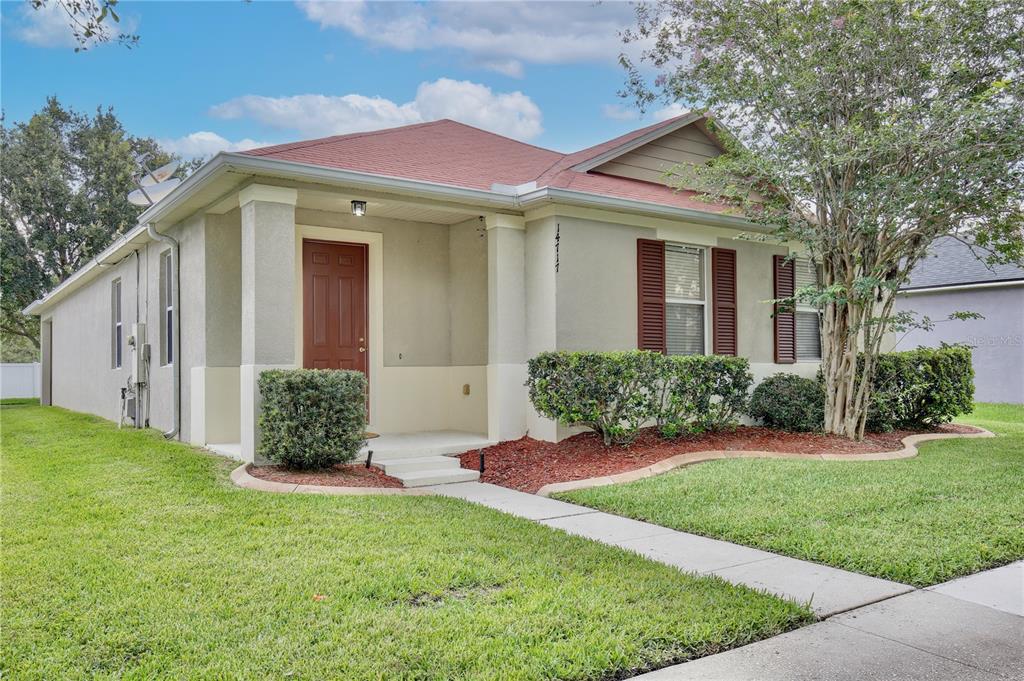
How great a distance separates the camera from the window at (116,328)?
537 inches

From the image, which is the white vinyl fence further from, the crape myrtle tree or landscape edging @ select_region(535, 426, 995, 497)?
the crape myrtle tree

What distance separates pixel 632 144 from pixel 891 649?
8194mm

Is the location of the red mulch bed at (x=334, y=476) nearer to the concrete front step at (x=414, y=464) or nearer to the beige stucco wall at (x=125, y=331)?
the concrete front step at (x=414, y=464)

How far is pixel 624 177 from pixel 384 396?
456 cm

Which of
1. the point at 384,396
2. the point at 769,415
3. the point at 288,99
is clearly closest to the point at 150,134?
the point at 288,99

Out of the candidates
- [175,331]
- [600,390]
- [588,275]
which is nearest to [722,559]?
[600,390]

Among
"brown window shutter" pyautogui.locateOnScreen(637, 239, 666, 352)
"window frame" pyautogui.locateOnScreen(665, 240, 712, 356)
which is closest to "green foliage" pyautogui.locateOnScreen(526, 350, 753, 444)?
"brown window shutter" pyautogui.locateOnScreen(637, 239, 666, 352)

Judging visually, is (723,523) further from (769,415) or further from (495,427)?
(769,415)

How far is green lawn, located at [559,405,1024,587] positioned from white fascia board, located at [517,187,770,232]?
10.8 feet

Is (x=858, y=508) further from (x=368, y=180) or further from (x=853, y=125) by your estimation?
(x=368, y=180)

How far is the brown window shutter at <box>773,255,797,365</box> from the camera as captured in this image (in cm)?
1055

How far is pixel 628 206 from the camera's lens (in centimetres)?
883

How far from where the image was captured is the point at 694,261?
9922 millimetres

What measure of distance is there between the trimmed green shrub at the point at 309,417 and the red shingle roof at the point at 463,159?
235cm
